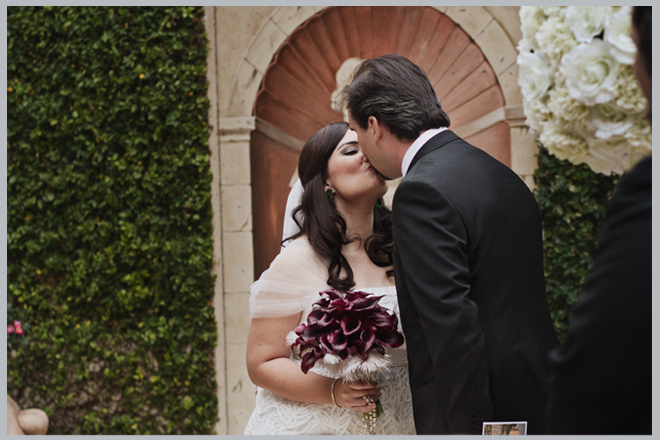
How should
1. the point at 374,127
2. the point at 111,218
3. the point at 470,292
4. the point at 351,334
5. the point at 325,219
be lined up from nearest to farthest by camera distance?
the point at 470,292
the point at 351,334
the point at 374,127
the point at 325,219
the point at 111,218

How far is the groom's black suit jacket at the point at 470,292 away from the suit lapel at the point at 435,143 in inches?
0.9

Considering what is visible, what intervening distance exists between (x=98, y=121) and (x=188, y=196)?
2.82 feet

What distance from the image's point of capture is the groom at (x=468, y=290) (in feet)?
4.53

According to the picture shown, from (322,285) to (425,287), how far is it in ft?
2.33

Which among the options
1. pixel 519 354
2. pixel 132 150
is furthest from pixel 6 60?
pixel 519 354

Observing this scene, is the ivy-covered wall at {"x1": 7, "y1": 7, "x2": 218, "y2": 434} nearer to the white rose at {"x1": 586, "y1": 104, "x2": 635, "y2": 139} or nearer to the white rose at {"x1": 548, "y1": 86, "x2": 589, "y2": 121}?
the white rose at {"x1": 548, "y1": 86, "x2": 589, "y2": 121}

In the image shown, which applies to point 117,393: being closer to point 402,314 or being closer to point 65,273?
point 65,273

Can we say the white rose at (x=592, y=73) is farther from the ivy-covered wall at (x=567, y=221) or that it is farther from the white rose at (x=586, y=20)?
the ivy-covered wall at (x=567, y=221)

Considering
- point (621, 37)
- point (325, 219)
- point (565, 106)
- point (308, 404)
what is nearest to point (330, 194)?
point (325, 219)

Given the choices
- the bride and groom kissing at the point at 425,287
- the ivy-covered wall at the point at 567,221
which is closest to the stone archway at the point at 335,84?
the ivy-covered wall at the point at 567,221

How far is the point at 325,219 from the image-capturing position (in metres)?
2.14

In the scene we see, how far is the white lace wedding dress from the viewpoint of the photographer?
78.1 inches

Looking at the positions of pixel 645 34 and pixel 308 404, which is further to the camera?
pixel 308 404

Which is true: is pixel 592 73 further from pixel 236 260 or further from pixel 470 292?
pixel 236 260
